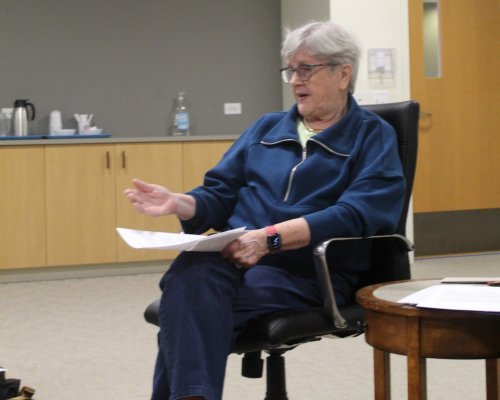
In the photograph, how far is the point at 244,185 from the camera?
2711 mm

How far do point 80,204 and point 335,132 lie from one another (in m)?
3.68

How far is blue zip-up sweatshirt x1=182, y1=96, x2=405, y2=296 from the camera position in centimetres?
A: 241

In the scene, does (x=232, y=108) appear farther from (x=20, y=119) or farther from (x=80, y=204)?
(x=20, y=119)

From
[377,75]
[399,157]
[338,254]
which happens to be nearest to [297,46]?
[399,157]

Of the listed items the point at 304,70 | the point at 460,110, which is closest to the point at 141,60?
the point at 460,110

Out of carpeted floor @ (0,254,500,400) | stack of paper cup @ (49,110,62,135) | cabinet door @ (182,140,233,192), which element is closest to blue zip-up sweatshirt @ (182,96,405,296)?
carpeted floor @ (0,254,500,400)

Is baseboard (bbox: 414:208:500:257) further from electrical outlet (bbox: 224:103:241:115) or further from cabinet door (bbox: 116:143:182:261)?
cabinet door (bbox: 116:143:182:261)

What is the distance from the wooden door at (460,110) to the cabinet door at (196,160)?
1417 millimetres

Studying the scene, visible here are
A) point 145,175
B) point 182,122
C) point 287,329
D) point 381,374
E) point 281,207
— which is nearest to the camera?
point 381,374

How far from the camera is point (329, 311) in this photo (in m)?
2.33

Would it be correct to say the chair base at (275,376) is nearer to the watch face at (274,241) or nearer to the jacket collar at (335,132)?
the watch face at (274,241)

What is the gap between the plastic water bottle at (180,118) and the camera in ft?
21.6

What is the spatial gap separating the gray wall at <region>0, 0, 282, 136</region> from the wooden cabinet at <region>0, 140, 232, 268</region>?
56 cm

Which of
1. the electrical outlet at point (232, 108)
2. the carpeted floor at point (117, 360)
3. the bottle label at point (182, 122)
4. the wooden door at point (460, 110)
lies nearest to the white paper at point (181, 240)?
the carpeted floor at point (117, 360)
